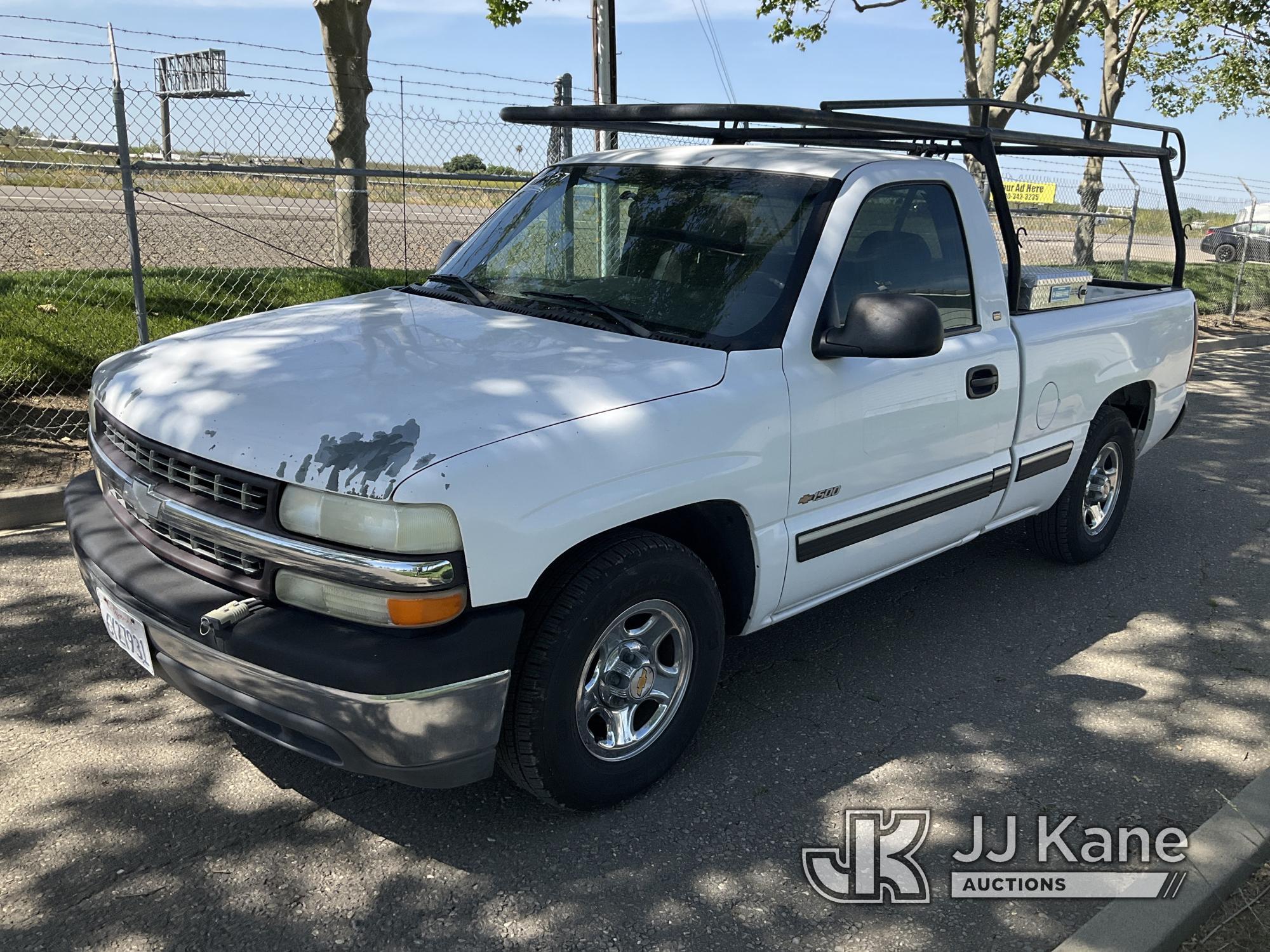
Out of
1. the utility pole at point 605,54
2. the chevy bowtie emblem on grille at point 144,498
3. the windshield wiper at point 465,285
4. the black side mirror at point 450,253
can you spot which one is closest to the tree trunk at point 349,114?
the utility pole at point 605,54

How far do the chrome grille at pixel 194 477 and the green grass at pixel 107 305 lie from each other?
4.14m

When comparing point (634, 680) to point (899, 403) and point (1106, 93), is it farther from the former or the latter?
point (1106, 93)

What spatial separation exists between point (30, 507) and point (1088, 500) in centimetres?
528

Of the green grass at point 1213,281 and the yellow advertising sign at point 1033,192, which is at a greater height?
the yellow advertising sign at point 1033,192

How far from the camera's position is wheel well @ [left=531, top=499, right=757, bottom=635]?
10.8 feet

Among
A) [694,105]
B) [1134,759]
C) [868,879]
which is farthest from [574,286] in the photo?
[1134,759]

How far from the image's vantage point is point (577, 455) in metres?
Answer: 2.83

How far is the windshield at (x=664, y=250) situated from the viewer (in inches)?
141

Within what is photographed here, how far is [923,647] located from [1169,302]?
96.8 inches

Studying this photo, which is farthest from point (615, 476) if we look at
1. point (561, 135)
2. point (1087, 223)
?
point (1087, 223)

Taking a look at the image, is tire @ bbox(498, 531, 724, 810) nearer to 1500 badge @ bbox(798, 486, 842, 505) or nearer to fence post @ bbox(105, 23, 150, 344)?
1500 badge @ bbox(798, 486, 842, 505)

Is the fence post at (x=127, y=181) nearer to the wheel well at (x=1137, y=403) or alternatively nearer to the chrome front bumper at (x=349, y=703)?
the chrome front bumper at (x=349, y=703)

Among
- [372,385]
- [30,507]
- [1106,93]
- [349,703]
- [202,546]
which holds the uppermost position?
[1106,93]

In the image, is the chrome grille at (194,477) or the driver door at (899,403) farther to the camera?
the driver door at (899,403)
